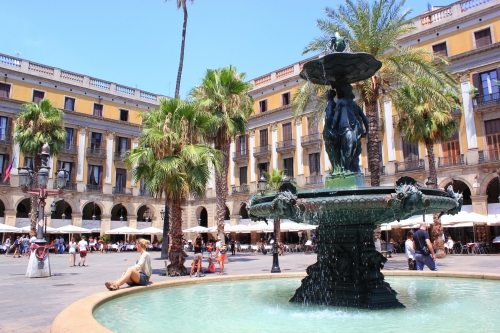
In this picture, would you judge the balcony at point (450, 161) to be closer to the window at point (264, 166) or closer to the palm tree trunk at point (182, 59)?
the window at point (264, 166)

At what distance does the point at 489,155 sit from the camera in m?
27.0

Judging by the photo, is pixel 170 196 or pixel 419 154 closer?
pixel 170 196

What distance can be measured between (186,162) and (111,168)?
31594mm

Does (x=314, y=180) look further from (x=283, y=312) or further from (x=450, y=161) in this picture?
(x=283, y=312)

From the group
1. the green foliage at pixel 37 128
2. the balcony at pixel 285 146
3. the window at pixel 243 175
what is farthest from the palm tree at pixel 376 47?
the window at pixel 243 175

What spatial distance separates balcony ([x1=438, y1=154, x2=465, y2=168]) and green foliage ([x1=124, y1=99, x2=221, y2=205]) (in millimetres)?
20321

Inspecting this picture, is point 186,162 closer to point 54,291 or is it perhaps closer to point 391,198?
point 54,291

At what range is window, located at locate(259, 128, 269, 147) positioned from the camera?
1640 inches

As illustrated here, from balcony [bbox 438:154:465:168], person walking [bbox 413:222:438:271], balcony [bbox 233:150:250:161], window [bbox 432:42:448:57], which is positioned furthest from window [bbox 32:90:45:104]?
person walking [bbox 413:222:438:271]

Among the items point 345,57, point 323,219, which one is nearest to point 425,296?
point 323,219

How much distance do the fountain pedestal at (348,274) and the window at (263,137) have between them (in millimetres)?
A: 34901

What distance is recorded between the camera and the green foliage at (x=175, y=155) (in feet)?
43.6

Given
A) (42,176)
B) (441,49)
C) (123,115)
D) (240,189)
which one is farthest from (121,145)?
(42,176)

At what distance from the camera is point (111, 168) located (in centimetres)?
4297
